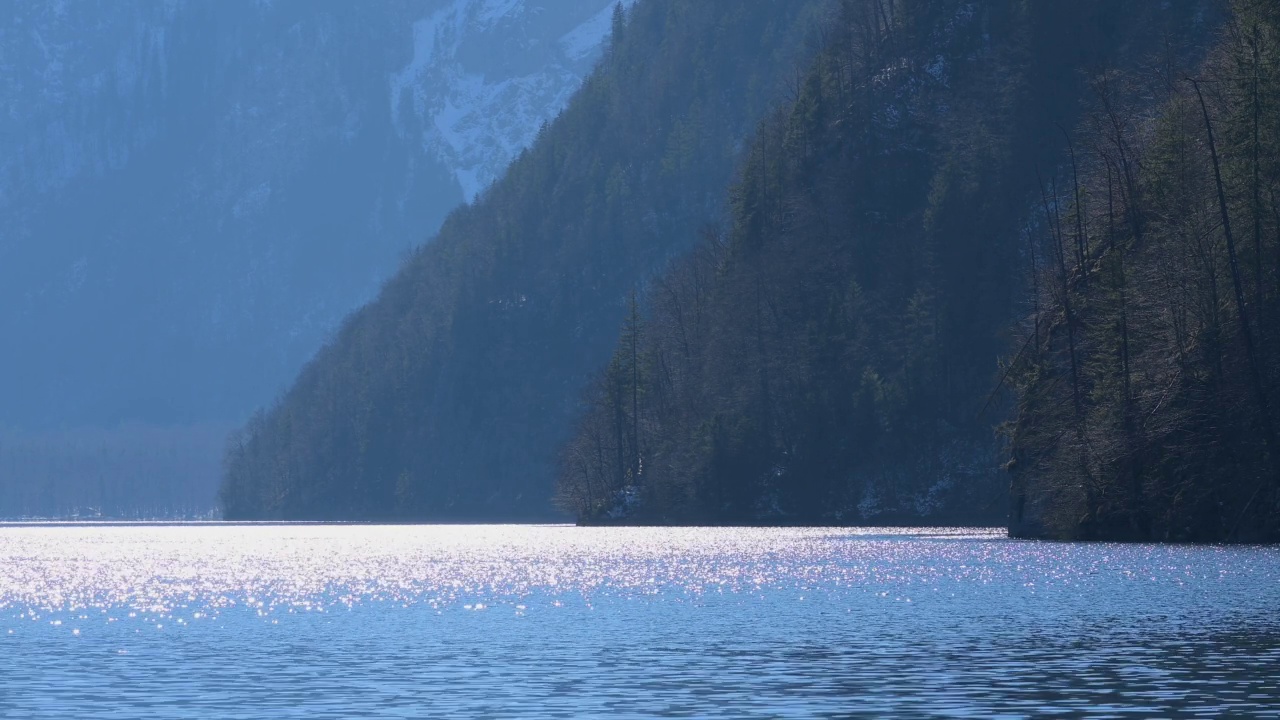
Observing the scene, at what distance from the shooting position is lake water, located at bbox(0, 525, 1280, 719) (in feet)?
125

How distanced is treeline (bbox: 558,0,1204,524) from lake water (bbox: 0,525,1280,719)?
66290 millimetres

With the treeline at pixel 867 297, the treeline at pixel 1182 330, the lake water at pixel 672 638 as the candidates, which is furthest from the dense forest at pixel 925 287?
the lake water at pixel 672 638

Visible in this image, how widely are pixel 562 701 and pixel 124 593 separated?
42.9 metres

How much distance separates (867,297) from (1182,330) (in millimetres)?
78174

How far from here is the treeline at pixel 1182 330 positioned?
303ft

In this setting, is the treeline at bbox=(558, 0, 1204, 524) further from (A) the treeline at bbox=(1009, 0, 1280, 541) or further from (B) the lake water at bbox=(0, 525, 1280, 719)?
(B) the lake water at bbox=(0, 525, 1280, 719)

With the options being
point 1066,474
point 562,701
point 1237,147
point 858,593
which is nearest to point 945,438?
point 1066,474

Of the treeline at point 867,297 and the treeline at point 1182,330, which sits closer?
the treeline at point 1182,330

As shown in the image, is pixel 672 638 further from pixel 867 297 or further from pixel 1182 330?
pixel 867 297

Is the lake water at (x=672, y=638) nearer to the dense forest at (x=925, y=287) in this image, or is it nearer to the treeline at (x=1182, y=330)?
the treeline at (x=1182, y=330)

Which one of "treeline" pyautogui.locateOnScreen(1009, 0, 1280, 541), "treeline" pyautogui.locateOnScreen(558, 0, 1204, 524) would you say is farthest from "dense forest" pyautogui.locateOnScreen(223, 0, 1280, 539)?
"treeline" pyautogui.locateOnScreen(1009, 0, 1280, 541)

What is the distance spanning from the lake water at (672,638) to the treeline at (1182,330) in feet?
16.0

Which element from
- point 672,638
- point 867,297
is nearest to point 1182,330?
point 672,638

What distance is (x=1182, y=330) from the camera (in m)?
94.3
